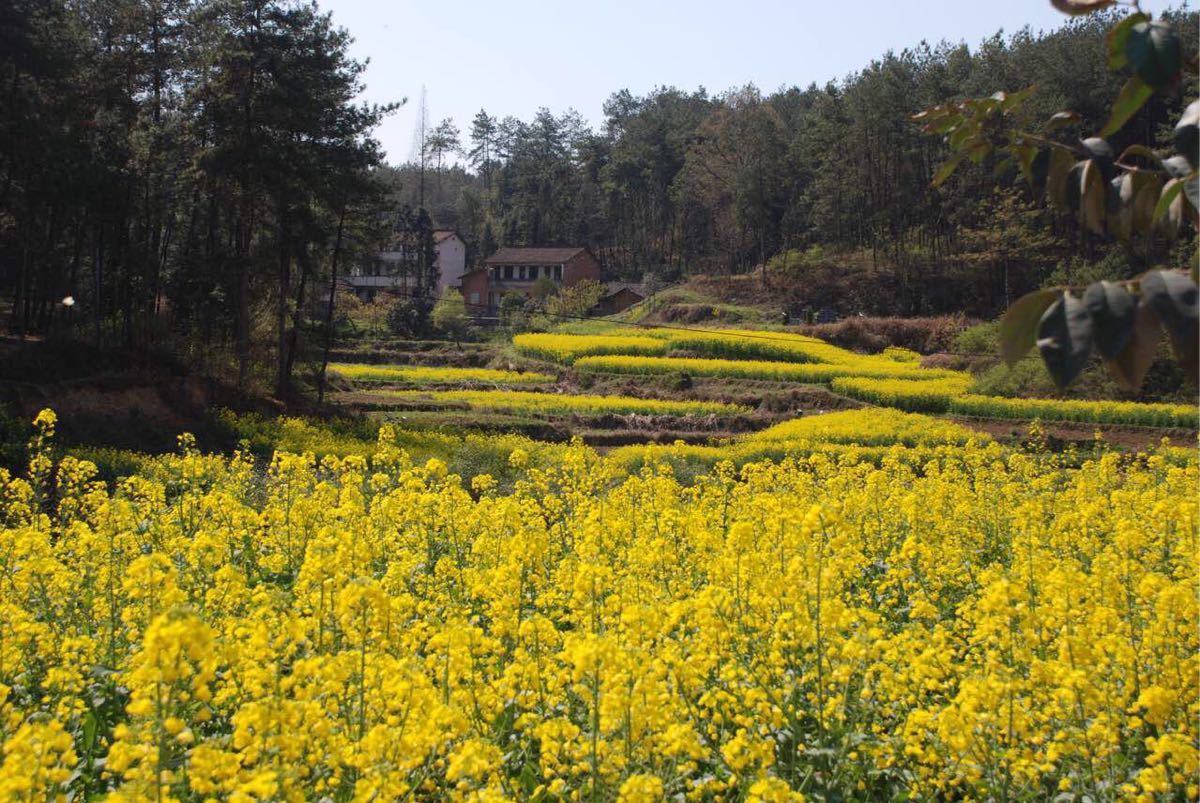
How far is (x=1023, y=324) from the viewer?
Answer: 1.80 metres

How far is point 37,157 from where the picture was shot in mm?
21812

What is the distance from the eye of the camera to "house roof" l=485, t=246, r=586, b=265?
229ft

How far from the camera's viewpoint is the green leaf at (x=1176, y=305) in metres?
1.60

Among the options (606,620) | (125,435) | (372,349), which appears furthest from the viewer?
(372,349)

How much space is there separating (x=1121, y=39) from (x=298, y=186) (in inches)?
934

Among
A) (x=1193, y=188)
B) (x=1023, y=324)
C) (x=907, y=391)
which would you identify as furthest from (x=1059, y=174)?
(x=907, y=391)

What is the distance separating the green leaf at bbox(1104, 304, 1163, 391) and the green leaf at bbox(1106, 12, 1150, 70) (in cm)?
55

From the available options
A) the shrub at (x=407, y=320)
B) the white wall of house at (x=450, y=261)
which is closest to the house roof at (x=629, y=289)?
the white wall of house at (x=450, y=261)

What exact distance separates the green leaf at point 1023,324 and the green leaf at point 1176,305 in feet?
0.51

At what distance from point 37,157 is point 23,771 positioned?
22.9 meters

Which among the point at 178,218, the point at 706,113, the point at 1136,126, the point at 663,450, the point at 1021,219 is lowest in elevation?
the point at 663,450

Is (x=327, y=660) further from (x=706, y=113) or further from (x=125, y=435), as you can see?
A: (x=706, y=113)

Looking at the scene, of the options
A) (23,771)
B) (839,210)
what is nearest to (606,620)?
(23,771)

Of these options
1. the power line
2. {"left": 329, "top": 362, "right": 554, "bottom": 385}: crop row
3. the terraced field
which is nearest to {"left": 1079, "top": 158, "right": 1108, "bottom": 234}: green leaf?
the terraced field
